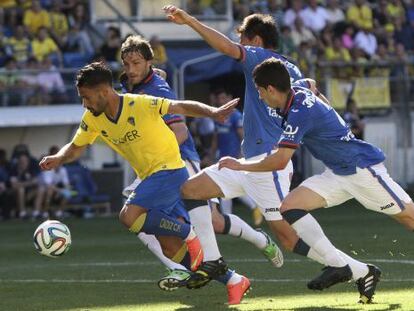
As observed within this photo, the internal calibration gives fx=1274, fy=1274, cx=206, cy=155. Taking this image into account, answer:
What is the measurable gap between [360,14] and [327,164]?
20.3 meters

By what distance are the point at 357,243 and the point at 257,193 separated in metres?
4.86

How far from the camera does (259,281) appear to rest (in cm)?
1141

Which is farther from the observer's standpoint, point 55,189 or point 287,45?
point 287,45

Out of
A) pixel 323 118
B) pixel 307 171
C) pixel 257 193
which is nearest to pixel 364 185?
pixel 323 118

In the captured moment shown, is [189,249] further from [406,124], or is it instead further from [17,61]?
[406,124]

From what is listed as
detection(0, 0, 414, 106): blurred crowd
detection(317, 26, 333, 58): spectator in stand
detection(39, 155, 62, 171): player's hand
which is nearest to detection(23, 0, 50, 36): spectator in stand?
detection(0, 0, 414, 106): blurred crowd

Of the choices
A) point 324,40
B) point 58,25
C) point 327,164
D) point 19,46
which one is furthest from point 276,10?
point 327,164

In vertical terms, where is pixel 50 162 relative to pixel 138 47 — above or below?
below

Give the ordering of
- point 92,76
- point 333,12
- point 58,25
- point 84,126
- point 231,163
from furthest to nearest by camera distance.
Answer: point 333,12
point 58,25
point 84,126
point 92,76
point 231,163

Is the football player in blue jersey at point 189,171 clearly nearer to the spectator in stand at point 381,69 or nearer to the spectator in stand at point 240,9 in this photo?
the spectator in stand at point 381,69

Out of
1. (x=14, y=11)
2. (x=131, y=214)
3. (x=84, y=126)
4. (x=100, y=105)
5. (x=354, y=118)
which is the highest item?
(x=100, y=105)

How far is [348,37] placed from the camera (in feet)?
93.5

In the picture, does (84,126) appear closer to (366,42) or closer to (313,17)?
(313,17)

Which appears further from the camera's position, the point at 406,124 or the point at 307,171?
the point at 406,124
